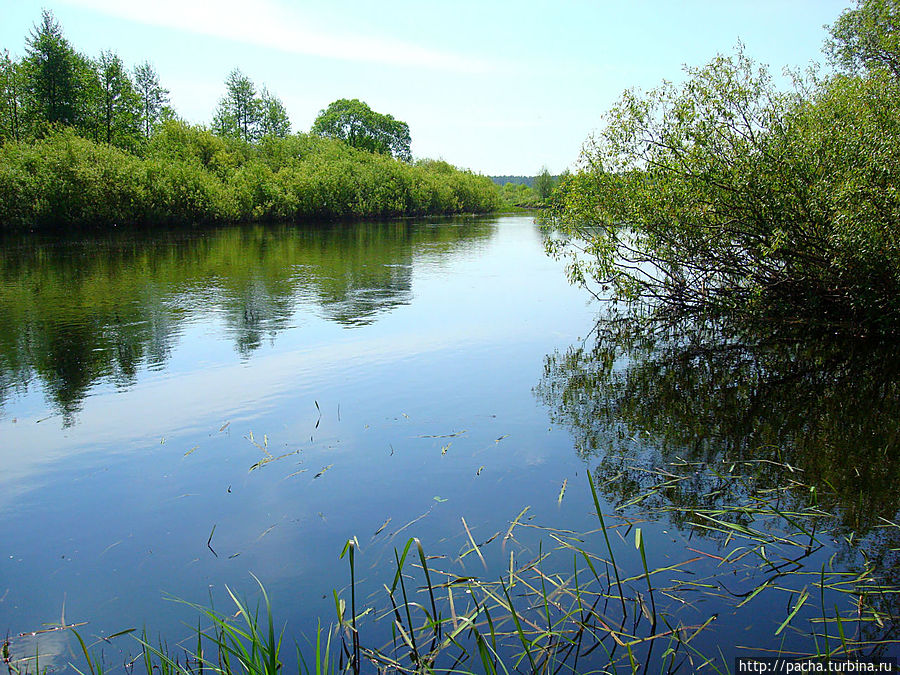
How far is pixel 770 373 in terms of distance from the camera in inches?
452

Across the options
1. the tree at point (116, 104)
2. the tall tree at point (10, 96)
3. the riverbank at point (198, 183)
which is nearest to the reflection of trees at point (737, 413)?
the riverbank at point (198, 183)

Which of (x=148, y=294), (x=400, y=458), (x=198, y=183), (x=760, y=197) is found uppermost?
(x=198, y=183)

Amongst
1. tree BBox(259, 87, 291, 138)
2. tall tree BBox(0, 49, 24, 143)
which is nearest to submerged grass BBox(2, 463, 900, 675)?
tall tree BBox(0, 49, 24, 143)

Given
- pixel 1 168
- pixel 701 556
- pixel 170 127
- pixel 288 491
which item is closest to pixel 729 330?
pixel 701 556

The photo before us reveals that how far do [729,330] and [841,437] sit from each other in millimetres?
6761

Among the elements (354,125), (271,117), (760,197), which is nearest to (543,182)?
(354,125)

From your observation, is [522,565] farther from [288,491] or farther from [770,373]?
[770,373]

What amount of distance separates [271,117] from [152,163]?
4646 centimetres

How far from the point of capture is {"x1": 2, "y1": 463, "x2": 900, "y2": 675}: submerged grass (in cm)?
434

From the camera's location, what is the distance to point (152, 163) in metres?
49.4

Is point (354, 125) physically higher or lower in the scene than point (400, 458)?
higher

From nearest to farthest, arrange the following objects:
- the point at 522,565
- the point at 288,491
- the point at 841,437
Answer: the point at 522,565, the point at 288,491, the point at 841,437

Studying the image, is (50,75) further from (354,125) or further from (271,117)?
(354,125)

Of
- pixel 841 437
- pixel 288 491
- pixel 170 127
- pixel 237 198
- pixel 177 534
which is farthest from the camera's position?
pixel 170 127
